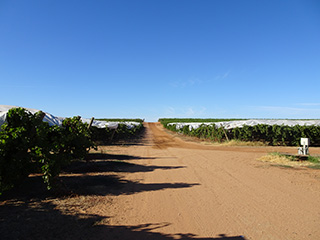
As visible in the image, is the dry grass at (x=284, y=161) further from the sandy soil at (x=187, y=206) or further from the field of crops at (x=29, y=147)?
the field of crops at (x=29, y=147)

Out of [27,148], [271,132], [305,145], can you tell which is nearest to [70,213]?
[27,148]

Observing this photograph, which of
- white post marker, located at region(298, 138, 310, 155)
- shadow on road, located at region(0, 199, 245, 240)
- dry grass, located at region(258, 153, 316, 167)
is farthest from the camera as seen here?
white post marker, located at region(298, 138, 310, 155)

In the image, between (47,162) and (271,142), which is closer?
(47,162)

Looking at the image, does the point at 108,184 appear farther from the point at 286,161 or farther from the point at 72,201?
the point at 286,161

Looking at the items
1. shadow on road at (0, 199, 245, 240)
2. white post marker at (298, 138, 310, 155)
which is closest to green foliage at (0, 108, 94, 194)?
shadow on road at (0, 199, 245, 240)

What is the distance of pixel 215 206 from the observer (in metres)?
4.92

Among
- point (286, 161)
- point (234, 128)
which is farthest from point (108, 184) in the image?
point (234, 128)

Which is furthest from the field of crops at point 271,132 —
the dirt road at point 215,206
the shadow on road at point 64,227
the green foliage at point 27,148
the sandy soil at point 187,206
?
the shadow on road at point 64,227

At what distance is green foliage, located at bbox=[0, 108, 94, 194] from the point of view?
16.9ft

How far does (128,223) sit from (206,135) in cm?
2111

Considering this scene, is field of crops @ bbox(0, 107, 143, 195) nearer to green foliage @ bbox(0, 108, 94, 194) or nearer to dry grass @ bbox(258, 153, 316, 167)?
green foliage @ bbox(0, 108, 94, 194)

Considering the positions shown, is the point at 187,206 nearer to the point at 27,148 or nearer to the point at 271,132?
the point at 27,148

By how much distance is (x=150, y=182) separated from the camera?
6984mm

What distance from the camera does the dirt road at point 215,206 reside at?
12.4 ft
